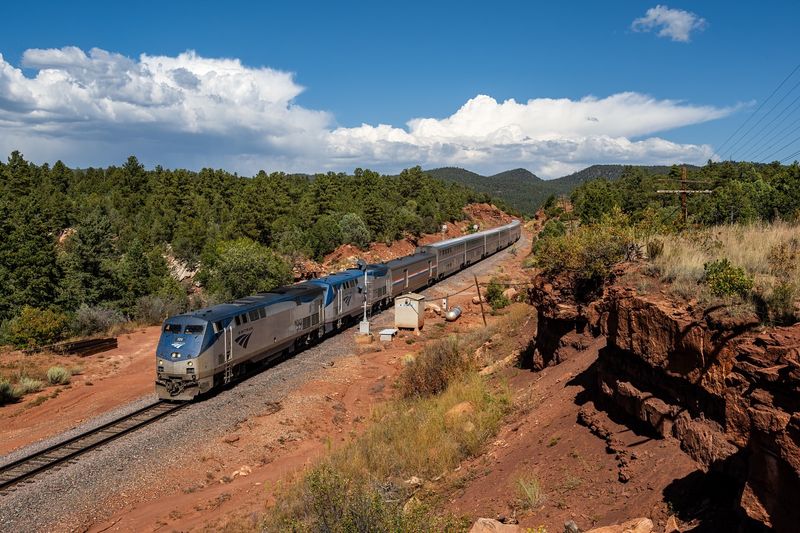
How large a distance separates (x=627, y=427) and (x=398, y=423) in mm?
8243

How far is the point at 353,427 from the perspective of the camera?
66.1 ft

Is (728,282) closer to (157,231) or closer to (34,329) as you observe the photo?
(34,329)

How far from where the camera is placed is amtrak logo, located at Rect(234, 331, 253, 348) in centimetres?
2281

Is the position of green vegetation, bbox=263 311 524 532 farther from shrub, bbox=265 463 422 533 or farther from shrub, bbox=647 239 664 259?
shrub, bbox=647 239 664 259

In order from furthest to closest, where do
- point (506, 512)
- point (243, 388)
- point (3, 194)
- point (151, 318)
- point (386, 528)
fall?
point (3, 194) < point (151, 318) < point (243, 388) < point (506, 512) < point (386, 528)

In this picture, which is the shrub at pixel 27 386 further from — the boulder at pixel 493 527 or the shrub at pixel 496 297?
the shrub at pixel 496 297

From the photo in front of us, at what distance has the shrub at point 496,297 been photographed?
135 ft

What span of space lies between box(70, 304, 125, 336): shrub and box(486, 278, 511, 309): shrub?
27.2m

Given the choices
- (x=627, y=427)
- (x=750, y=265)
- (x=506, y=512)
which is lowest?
(x=506, y=512)

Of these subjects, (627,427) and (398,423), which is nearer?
(627,427)

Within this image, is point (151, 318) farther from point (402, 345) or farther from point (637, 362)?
point (637, 362)

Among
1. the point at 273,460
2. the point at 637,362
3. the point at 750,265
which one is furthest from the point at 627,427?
the point at 273,460

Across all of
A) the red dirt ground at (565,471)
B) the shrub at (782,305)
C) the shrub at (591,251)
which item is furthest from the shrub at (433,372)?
the shrub at (782,305)

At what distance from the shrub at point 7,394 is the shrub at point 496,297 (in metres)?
29.3
